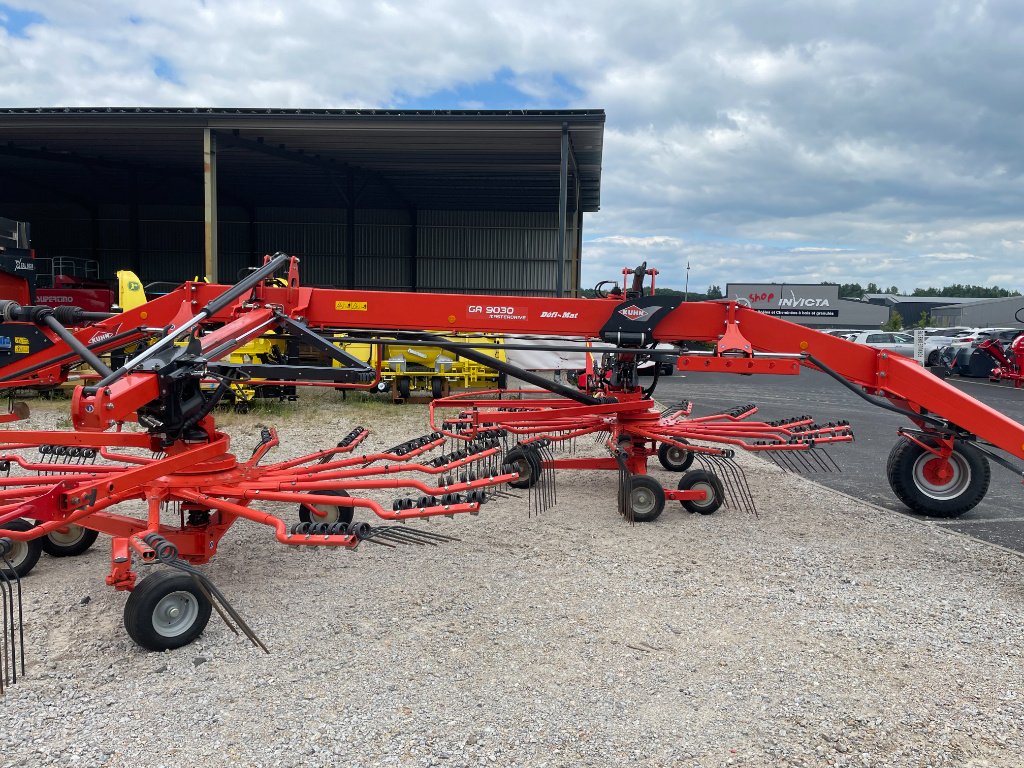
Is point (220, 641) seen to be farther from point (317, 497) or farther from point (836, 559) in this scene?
point (836, 559)

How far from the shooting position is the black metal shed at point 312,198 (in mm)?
16156

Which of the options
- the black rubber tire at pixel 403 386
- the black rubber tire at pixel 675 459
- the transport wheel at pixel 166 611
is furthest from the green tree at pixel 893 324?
the transport wheel at pixel 166 611

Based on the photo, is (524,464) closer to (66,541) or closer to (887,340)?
(66,541)

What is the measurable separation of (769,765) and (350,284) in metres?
22.4

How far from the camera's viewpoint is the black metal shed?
1616 centimetres

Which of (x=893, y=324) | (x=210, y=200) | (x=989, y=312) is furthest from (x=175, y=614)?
(x=989, y=312)

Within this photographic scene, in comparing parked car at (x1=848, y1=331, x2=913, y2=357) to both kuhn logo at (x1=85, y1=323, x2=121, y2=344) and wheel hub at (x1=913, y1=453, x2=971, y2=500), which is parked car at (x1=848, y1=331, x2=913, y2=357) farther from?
kuhn logo at (x1=85, y1=323, x2=121, y2=344)

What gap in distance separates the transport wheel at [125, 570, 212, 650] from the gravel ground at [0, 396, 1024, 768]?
0.24 feet

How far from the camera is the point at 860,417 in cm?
1209

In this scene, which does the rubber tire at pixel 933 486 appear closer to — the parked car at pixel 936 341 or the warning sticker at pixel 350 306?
the warning sticker at pixel 350 306

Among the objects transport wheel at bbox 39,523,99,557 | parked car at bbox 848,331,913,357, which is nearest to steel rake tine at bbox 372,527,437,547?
transport wheel at bbox 39,523,99,557

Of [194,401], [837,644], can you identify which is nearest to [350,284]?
[194,401]

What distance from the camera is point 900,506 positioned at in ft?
19.6

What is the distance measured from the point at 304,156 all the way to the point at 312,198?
20.5 ft
